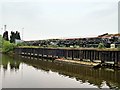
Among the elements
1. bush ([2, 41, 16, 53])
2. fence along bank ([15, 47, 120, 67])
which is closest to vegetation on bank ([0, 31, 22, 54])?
bush ([2, 41, 16, 53])

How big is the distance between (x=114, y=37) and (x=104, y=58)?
11892 mm

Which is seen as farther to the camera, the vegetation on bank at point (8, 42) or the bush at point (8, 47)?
the vegetation on bank at point (8, 42)

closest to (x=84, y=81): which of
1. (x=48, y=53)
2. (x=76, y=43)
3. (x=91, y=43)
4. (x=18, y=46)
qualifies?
(x=91, y=43)

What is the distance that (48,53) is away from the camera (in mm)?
88875

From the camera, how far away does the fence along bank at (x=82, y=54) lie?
171 feet

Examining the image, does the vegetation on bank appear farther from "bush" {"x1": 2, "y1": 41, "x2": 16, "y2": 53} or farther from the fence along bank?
the fence along bank

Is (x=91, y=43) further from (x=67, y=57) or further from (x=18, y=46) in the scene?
(x=18, y=46)

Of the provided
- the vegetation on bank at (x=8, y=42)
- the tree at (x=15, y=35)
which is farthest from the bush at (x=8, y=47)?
the tree at (x=15, y=35)

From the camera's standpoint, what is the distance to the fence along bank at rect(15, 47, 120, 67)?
171 feet

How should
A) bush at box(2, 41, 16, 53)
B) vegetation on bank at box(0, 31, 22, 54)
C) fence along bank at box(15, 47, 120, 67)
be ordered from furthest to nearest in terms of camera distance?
vegetation on bank at box(0, 31, 22, 54) → bush at box(2, 41, 16, 53) → fence along bank at box(15, 47, 120, 67)

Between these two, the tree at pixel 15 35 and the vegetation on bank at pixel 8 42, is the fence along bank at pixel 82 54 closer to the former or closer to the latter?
the vegetation on bank at pixel 8 42

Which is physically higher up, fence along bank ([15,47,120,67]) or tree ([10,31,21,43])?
tree ([10,31,21,43])

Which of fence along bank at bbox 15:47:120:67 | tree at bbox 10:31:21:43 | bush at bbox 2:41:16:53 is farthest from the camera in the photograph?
tree at bbox 10:31:21:43

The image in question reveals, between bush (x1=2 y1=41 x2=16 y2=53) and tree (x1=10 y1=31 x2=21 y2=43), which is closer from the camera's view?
bush (x1=2 y1=41 x2=16 y2=53)
